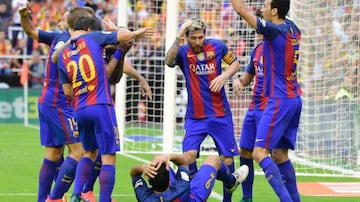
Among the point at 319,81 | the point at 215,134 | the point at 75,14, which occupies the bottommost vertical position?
the point at 215,134

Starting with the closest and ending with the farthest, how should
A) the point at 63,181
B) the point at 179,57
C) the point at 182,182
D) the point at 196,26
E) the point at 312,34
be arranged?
1. the point at 182,182
2. the point at 63,181
3. the point at 196,26
4. the point at 179,57
5. the point at 312,34

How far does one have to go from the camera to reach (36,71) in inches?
1002

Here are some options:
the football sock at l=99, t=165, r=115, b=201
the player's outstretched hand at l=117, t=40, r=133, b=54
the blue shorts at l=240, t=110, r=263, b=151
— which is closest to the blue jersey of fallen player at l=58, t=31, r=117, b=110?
the player's outstretched hand at l=117, t=40, r=133, b=54

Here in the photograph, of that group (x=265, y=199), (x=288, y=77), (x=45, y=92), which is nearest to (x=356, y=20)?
(x=265, y=199)

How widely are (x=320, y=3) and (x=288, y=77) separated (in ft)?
19.6

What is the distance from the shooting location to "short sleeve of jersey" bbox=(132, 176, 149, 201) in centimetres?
825

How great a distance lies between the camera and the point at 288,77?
9.64 meters

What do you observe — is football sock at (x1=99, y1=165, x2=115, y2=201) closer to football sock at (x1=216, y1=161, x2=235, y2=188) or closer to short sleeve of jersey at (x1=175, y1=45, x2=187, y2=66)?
football sock at (x1=216, y1=161, x2=235, y2=188)

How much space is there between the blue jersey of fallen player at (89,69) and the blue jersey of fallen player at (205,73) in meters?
1.60

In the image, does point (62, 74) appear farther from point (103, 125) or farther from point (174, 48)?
point (174, 48)

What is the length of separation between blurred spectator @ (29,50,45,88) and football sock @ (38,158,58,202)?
15590 millimetres

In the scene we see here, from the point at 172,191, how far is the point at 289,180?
2099 millimetres

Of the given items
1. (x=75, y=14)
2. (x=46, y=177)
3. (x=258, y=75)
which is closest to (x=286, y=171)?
(x=258, y=75)

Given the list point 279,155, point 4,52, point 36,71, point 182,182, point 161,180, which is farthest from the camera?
point 4,52
